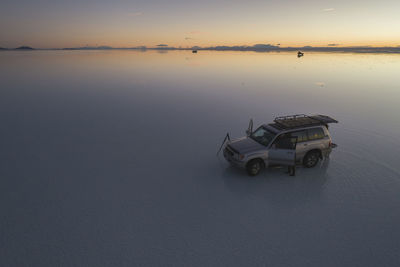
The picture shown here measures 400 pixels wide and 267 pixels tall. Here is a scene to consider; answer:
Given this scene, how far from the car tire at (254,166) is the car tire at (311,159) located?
2.12m

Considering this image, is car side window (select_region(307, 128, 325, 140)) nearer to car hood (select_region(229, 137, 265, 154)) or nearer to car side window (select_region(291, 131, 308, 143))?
car side window (select_region(291, 131, 308, 143))

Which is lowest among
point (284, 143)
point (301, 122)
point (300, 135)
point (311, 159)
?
point (311, 159)

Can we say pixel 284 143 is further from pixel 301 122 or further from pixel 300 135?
pixel 301 122

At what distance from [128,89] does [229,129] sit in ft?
60.0

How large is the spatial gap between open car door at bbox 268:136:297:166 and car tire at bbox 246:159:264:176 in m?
0.45

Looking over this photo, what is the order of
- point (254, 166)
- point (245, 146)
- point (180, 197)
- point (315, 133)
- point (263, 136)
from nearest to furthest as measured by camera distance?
point (180, 197), point (254, 166), point (245, 146), point (315, 133), point (263, 136)

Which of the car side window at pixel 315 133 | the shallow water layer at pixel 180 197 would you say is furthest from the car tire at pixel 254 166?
the car side window at pixel 315 133

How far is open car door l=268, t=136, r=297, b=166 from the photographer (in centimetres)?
1047

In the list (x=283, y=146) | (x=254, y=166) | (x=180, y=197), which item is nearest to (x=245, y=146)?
(x=254, y=166)

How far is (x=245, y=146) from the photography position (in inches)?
423

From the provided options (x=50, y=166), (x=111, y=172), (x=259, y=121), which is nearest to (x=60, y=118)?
(x=50, y=166)

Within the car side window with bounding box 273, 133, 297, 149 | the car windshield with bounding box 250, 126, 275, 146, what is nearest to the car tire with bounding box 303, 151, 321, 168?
the car side window with bounding box 273, 133, 297, 149

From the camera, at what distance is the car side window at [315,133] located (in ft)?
35.8

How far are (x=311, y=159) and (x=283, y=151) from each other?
1.69 m
